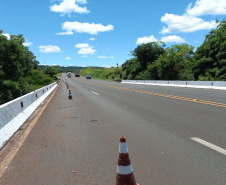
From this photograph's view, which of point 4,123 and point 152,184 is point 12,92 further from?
point 152,184

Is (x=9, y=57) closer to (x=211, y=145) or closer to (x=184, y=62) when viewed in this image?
(x=211, y=145)

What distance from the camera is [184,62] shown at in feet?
187

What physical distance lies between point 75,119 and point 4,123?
112 inches

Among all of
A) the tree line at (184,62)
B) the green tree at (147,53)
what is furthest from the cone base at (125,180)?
the green tree at (147,53)

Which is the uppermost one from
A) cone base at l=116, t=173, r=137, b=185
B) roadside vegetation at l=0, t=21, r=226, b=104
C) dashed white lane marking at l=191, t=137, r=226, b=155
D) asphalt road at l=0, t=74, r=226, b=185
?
roadside vegetation at l=0, t=21, r=226, b=104

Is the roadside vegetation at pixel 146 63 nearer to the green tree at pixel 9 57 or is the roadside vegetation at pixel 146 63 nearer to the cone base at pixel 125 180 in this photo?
the green tree at pixel 9 57

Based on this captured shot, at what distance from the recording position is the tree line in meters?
37.7

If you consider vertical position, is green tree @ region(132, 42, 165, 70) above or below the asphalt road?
above

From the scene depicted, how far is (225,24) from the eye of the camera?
136 feet

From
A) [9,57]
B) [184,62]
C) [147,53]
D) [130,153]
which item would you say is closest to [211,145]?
[130,153]

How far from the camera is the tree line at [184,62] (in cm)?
3766

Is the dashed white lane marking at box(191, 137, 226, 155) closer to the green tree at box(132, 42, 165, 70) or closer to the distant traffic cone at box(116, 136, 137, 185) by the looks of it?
the distant traffic cone at box(116, 136, 137, 185)

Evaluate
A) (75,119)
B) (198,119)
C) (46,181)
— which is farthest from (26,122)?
(198,119)

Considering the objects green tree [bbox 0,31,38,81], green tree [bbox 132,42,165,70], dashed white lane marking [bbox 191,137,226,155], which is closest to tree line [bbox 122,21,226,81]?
green tree [bbox 132,42,165,70]
